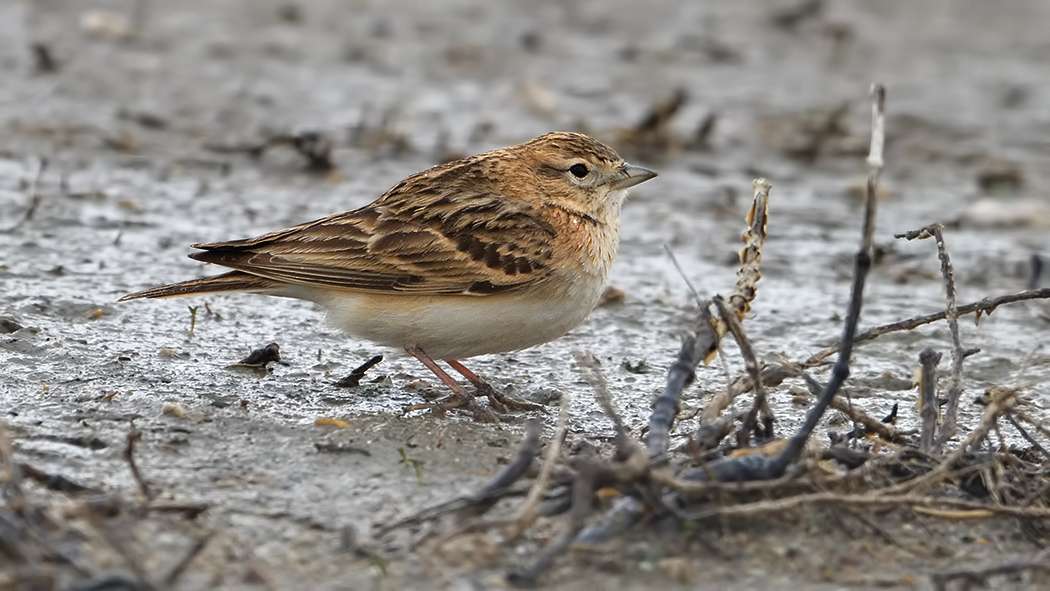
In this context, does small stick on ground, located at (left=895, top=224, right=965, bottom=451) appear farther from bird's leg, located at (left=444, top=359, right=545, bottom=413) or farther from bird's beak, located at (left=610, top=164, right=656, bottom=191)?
bird's beak, located at (left=610, top=164, right=656, bottom=191)

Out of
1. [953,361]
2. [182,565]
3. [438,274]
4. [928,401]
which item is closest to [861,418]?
[928,401]

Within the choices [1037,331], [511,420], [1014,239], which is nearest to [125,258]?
[511,420]

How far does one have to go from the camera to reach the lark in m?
5.91

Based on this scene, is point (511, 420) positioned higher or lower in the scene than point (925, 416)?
lower

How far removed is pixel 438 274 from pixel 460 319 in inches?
9.8

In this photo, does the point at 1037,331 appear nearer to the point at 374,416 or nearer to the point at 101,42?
the point at 374,416

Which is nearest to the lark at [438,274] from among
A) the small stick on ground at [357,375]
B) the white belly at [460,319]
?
the white belly at [460,319]

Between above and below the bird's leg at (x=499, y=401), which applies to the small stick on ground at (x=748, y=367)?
above

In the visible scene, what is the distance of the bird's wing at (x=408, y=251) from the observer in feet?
19.6

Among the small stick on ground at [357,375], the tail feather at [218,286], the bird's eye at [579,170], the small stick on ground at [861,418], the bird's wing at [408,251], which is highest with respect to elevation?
the bird's eye at [579,170]

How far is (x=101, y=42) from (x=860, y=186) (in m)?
7.37

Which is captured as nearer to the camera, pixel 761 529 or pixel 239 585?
pixel 239 585

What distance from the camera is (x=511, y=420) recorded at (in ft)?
19.1

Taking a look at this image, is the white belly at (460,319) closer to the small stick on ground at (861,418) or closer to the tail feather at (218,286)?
the tail feather at (218,286)
